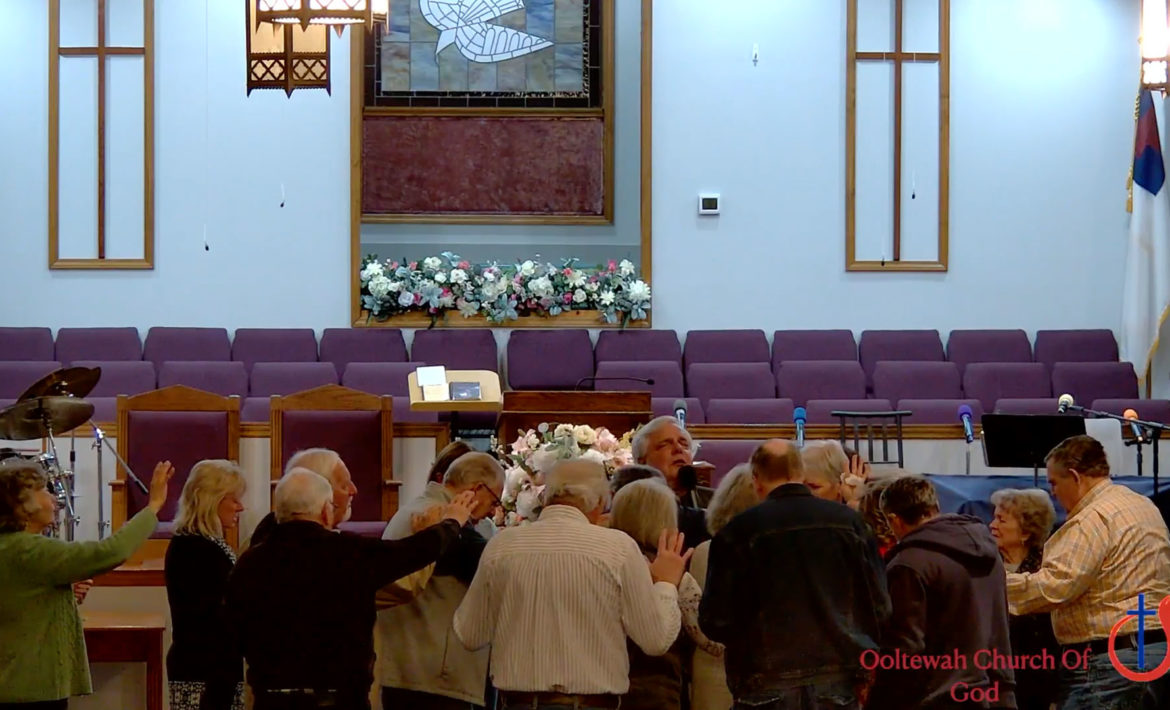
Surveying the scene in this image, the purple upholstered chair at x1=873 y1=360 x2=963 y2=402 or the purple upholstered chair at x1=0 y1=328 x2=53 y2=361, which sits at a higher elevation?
the purple upholstered chair at x1=0 y1=328 x2=53 y2=361

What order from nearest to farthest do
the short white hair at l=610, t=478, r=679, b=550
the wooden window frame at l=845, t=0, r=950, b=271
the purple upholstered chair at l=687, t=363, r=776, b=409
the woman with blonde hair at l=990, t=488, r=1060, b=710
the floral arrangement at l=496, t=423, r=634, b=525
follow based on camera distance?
1. the short white hair at l=610, t=478, r=679, b=550
2. the woman with blonde hair at l=990, t=488, r=1060, b=710
3. the floral arrangement at l=496, t=423, r=634, b=525
4. the purple upholstered chair at l=687, t=363, r=776, b=409
5. the wooden window frame at l=845, t=0, r=950, b=271

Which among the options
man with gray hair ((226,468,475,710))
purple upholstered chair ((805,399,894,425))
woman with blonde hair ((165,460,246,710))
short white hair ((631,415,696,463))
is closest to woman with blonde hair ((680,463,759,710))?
man with gray hair ((226,468,475,710))

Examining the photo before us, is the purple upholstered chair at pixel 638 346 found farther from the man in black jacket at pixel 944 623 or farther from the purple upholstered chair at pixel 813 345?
the man in black jacket at pixel 944 623

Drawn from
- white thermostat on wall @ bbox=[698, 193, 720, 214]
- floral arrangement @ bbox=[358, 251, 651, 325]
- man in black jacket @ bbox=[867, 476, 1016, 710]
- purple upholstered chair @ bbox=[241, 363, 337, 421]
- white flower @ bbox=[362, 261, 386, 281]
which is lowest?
man in black jacket @ bbox=[867, 476, 1016, 710]

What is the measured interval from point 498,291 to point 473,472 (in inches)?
238

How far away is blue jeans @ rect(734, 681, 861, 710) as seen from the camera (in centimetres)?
341

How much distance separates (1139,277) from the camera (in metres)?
9.98

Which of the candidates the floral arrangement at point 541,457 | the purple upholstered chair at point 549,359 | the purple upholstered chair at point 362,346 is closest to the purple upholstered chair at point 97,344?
the purple upholstered chair at point 362,346

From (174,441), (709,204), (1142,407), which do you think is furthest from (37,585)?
(709,204)

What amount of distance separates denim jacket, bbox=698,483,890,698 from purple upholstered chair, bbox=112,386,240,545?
13.8 ft

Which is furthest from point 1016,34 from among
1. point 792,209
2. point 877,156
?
point 792,209

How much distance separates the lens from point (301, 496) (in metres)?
3.52

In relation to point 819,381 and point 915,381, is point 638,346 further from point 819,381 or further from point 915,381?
point 915,381

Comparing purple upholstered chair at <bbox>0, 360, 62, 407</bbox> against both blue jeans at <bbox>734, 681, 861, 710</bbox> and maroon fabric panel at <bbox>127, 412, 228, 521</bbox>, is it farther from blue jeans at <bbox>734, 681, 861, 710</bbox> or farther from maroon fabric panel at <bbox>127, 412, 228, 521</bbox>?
blue jeans at <bbox>734, 681, 861, 710</bbox>
